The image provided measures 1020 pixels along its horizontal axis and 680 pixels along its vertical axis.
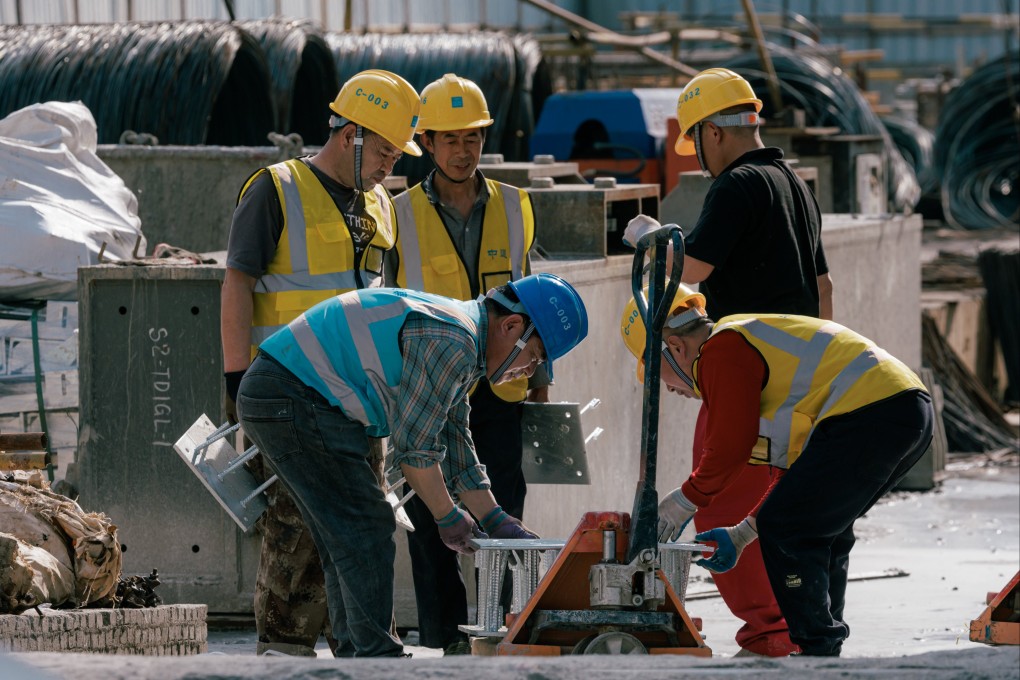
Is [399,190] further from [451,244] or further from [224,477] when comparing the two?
[224,477]

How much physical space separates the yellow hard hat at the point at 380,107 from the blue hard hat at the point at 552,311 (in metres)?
1.30

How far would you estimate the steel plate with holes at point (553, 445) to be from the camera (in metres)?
6.04

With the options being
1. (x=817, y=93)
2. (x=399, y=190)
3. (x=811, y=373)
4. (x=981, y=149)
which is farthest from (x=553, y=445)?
(x=981, y=149)

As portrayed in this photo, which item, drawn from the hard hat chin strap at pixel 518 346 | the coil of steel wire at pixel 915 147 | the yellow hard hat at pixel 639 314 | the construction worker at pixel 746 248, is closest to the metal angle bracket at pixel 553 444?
the construction worker at pixel 746 248

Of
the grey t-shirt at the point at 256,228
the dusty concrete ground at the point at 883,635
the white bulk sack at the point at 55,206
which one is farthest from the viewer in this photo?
the white bulk sack at the point at 55,206

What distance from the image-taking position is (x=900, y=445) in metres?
4.88

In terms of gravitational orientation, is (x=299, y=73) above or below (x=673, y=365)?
above

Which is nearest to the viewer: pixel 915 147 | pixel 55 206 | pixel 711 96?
pixel 711 96

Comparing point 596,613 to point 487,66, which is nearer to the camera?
point 596,613

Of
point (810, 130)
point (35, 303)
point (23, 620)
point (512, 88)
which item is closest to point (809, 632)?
point (23, 620)

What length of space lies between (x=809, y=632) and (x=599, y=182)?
3.43 meters

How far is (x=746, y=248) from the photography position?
19.3 ft

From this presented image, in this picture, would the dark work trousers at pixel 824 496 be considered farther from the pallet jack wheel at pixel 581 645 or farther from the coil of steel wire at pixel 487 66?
the coil of steel wire at pixel 487 66

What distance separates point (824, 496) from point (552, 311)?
0.99m
